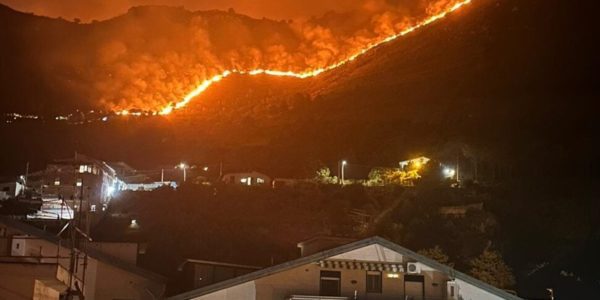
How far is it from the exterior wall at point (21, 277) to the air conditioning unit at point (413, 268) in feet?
28.8

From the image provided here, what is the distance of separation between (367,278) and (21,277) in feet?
28.2

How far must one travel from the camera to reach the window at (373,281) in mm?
18203

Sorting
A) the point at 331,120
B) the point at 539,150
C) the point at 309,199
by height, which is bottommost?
the point at 309,199

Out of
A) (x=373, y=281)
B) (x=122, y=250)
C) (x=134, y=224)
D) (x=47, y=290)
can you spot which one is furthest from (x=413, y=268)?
(x=134, y=224)

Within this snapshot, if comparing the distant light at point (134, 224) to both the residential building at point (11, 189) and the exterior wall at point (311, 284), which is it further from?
the exterior wall at point (311, 284)

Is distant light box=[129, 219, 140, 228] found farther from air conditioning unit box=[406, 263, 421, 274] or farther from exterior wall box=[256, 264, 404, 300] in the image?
air conditioning unit box=[406, 263, 421, 274]

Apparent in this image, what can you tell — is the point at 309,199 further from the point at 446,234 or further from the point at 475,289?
the point at 475,289

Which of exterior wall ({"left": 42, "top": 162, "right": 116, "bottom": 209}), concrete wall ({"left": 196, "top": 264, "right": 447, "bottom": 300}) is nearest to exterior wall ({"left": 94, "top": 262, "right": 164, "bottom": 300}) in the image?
concrete wall ({"left": 196, "top": 264, "right": 447, "bottom": 300})

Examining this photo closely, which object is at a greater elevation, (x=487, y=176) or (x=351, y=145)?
(x=351, y=145)

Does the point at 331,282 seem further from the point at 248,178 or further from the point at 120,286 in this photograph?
the point at 248,178

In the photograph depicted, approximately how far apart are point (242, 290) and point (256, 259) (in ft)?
33.0

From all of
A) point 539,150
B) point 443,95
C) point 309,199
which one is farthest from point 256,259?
point 443,95

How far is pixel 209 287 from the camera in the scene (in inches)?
677

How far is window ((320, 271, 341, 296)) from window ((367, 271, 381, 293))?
0.83m
